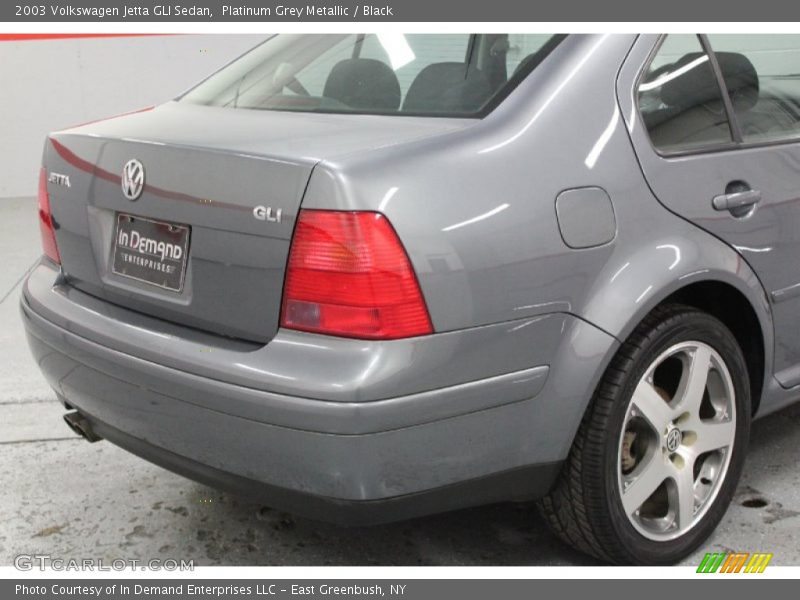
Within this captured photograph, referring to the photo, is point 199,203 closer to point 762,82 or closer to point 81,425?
point 81,425

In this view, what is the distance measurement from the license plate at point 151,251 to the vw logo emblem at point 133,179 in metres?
0.05

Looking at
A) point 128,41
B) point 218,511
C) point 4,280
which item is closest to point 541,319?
point 218,511

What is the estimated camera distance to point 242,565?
2.74 metres

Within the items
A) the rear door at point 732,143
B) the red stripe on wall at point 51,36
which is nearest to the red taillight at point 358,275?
the rear door at point 732,143

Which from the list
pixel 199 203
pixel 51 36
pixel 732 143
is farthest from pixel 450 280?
pixel 51 36

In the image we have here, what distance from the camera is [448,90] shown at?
8.20ft

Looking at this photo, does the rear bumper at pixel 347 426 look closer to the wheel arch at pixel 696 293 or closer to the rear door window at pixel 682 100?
the wheel arch at pixel 696 293

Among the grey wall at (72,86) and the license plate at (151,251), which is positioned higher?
the license plate at (151,251)

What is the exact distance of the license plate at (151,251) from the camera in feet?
7.68

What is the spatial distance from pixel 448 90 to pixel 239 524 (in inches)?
51.7

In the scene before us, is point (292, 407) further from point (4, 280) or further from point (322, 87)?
point (4, 280)

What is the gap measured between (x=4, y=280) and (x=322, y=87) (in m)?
3.66

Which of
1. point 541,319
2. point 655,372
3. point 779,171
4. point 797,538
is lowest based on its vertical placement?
point 797,538

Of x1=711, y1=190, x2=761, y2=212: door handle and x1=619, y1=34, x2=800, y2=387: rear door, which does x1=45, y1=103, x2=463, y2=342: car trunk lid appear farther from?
x1=711, y1=190, x2=761, y2=212: door handle
